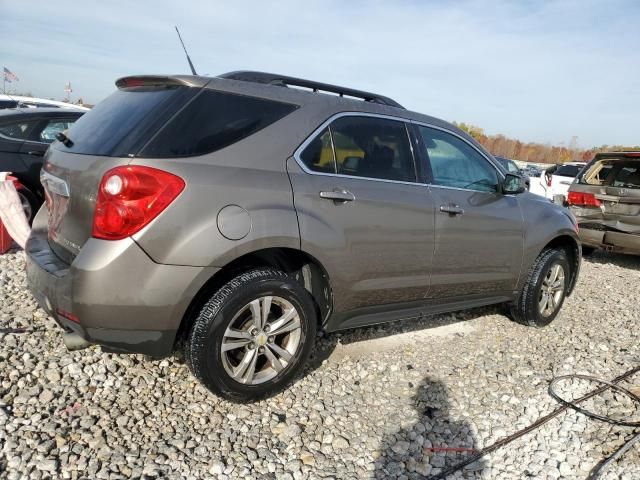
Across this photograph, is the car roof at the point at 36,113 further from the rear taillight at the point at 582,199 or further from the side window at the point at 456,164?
the rear taillight at the point at 582,199

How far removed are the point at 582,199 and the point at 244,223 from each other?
6.51 meters

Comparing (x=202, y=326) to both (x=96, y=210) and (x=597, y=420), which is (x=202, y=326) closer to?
(x=96, y=210)

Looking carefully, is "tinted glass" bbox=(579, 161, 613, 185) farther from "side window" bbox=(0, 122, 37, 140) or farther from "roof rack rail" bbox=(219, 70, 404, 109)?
"side window" bbox=(0, 122, 37, 140)

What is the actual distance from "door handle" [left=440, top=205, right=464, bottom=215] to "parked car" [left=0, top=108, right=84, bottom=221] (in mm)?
4659

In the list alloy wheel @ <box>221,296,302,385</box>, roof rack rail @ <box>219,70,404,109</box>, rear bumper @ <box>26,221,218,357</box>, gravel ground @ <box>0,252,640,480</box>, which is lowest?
gravel ground @ <box>0,252,640,480</box>

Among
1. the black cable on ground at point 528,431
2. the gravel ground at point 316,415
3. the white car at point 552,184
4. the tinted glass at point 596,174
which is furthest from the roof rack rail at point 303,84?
the white car at point 552,184

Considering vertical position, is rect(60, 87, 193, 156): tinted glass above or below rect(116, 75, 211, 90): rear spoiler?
below

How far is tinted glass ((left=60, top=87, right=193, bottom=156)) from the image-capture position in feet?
8.61

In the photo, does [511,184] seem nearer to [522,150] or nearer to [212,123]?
[212,123]

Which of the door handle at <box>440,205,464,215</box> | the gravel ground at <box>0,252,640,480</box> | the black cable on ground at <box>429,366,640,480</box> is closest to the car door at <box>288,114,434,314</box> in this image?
the door handle at <box>440,205,464,215</box>

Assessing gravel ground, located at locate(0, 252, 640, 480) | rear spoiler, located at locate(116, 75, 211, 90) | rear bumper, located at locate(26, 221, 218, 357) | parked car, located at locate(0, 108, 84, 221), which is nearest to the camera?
rear bumper, located at locate(26, 221, 218, 357)

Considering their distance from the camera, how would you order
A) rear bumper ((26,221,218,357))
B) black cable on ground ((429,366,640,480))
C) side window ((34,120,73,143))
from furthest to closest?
1. side window ((34,120,73,143))
2. black cable on ground ((429,366,640,480))
3. rear bumper ((26,221,218,357))

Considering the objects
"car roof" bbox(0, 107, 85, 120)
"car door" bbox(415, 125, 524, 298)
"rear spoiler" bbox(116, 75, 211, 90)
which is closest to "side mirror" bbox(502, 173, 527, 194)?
"car door" bbox(415, 125, 524, 298)

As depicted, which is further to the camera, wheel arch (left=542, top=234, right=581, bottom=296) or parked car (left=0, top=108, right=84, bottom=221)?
parked car (left=0, top=108, right=84, bottom=221)
